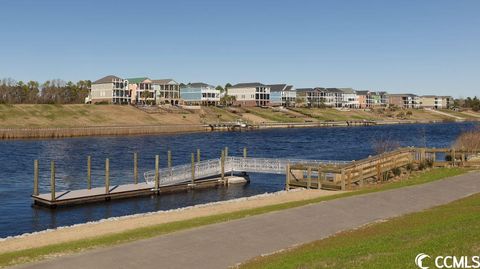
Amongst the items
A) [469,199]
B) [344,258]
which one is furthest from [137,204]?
[344,258]

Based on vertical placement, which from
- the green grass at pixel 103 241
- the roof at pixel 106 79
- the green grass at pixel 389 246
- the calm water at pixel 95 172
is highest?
the roof at pixel 106 79

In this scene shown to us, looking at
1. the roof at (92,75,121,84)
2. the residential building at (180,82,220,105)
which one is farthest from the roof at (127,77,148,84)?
the residential building at (180,82,220,105)

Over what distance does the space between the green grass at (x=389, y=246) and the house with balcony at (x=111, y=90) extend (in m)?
157

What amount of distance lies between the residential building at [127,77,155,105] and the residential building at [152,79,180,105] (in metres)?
3.80

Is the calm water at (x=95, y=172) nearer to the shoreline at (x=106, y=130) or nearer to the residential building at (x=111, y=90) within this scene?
the shoreline at (x=106, y=130)

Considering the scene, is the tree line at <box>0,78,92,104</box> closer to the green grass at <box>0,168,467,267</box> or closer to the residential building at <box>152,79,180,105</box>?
the residential building at <box>152,79,180,105</box>

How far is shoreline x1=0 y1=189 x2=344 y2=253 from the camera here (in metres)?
22.8

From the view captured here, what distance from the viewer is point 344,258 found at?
14.5 m

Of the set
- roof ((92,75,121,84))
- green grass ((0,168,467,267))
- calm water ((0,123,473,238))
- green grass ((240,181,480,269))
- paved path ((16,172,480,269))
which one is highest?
roof ((92,75,121,84))

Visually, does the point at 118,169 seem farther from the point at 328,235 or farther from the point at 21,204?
the point at 328,235

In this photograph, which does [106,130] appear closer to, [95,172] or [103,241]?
[95,172]

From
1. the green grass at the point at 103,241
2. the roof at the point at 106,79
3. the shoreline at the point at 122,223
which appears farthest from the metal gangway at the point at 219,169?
the roof at the point at 106,79

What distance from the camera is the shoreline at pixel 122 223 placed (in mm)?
22759

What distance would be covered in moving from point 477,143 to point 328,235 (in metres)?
41.1
